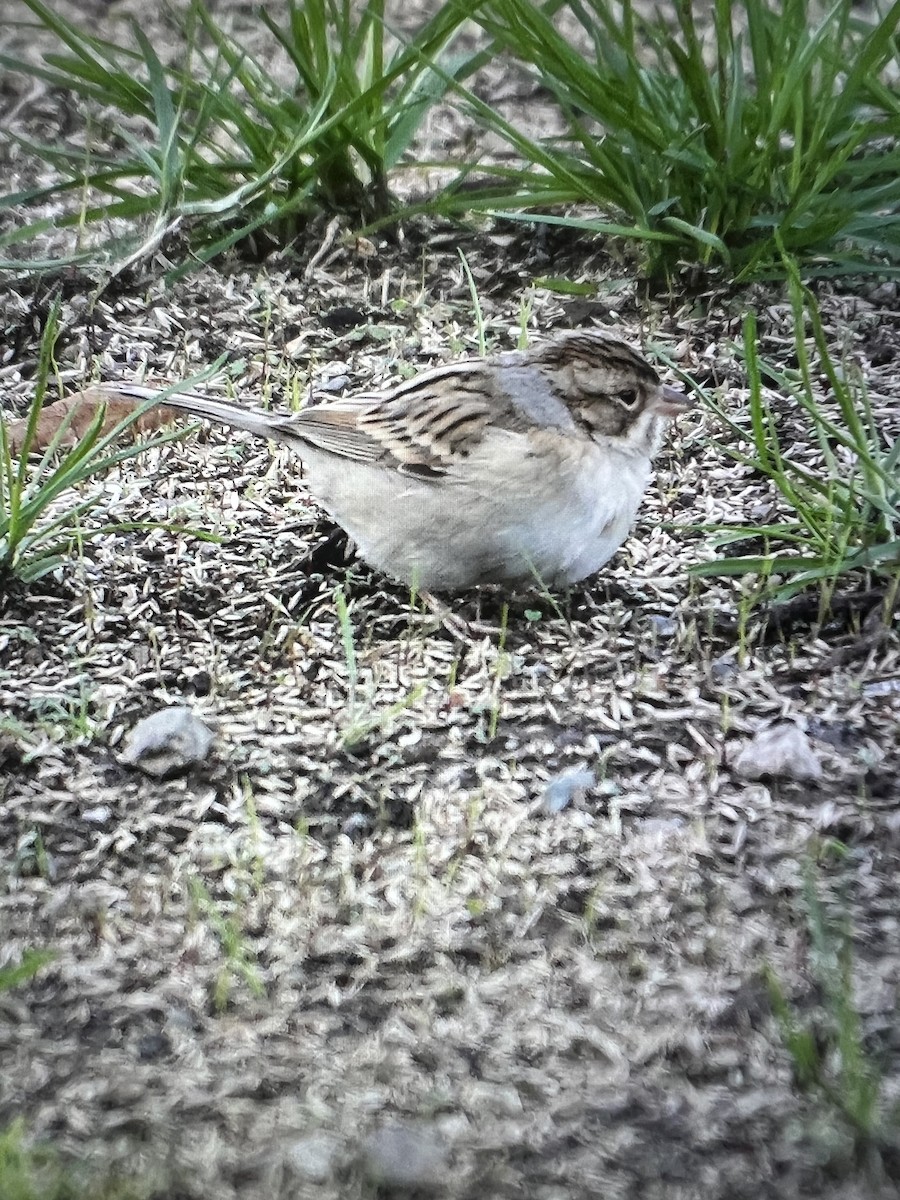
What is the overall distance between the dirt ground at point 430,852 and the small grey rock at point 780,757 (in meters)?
0.03

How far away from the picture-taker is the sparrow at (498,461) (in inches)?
123

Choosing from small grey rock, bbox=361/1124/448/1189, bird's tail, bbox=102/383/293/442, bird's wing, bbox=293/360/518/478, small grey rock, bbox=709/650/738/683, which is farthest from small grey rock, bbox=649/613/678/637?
small grey rock, bbox=361/1124/448/1189

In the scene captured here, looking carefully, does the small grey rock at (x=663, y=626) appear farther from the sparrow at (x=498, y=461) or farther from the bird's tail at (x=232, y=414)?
the bird's tail at (x=232, y=414)

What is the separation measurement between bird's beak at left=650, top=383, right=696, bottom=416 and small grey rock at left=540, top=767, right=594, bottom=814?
904 millimetres

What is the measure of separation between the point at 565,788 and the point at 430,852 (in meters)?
0.30

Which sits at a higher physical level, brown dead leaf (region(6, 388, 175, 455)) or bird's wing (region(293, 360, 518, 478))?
bird's wing (region(293, 360, 518, 478))

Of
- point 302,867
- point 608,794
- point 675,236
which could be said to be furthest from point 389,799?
point 675,236

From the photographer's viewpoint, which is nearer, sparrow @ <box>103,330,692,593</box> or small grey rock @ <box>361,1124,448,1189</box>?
small grey rock @ <box>361,1124,448,1189</box>

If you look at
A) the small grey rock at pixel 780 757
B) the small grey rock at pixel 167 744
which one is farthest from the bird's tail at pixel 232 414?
the small grey rock at pixel 780 757

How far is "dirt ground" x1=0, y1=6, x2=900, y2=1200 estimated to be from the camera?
2092 mm

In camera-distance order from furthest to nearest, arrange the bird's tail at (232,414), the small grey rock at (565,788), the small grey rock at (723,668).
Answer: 1. the bird's tail at (232,414)
2. the small grey rock at (723,668)
3. the small grey rock at (565,788)

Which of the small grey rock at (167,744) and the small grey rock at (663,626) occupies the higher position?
the small grey rock at (663,626)

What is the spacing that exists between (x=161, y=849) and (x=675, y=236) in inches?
86.4

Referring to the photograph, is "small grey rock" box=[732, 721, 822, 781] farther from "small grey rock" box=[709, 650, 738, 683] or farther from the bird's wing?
the bird's wing
